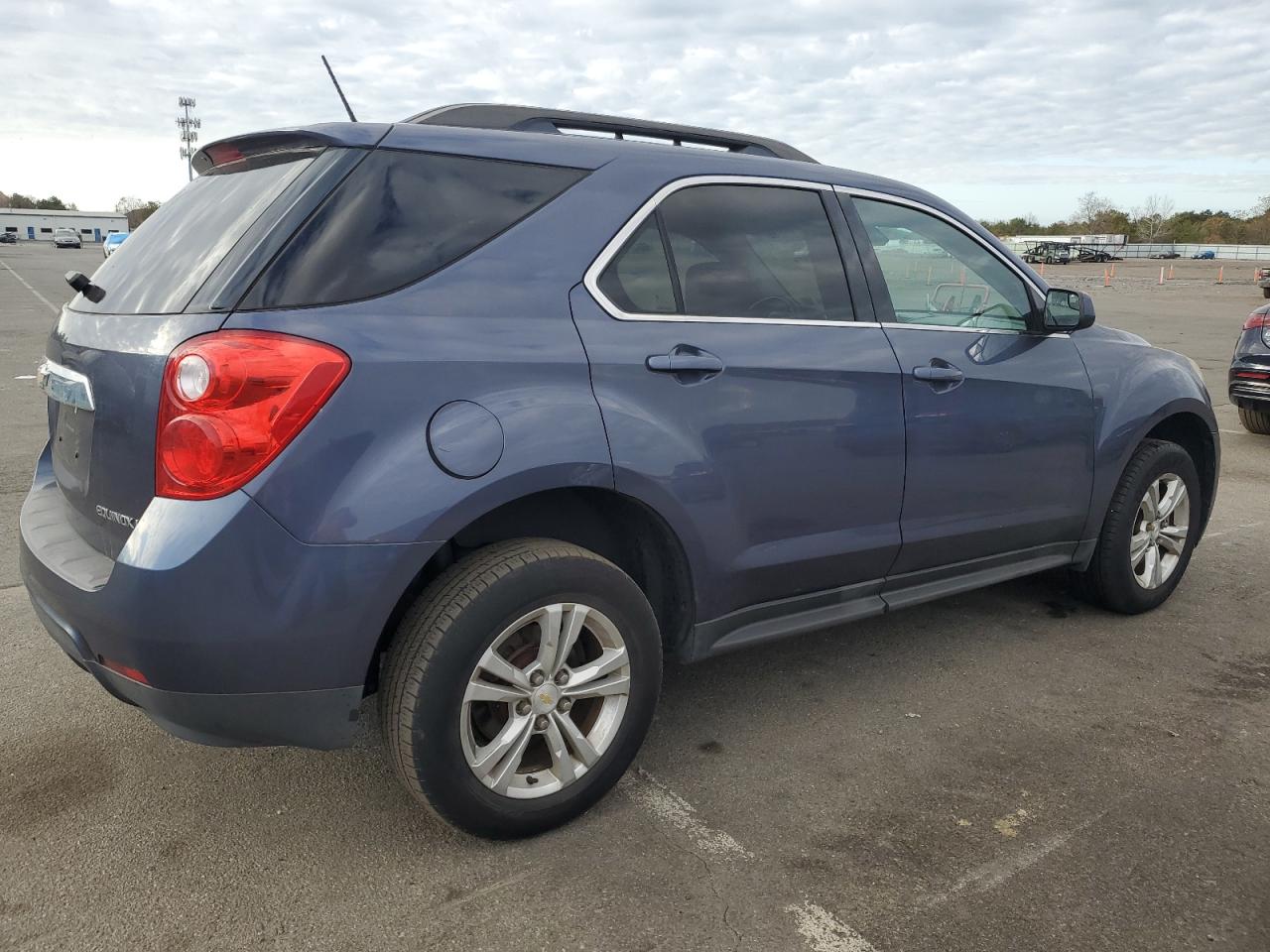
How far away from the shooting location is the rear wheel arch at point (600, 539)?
2.64 meters

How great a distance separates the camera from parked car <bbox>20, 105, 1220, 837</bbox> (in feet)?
7.48

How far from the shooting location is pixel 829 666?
3.90 metres

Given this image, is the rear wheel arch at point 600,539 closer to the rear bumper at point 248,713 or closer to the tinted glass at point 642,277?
the rear bumper at point 248,713

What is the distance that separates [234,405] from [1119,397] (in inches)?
132

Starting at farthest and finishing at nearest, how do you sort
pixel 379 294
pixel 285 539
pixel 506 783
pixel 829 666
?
pixel 829 666 → pixel 506 783 → pixel 379 294 → pixel 285 539

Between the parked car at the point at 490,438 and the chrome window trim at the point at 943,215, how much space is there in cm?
3

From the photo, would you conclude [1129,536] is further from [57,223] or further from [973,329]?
[57,223]

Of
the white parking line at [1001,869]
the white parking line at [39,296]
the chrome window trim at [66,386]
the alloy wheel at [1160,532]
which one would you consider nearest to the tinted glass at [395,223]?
the chrome window trim at [66,386]

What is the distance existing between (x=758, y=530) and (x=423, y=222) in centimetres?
127

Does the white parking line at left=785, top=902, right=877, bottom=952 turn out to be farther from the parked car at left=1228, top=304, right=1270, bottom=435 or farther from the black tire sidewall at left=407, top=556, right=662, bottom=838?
the parked car at left=1228, top=304, right=1270, bottom=435

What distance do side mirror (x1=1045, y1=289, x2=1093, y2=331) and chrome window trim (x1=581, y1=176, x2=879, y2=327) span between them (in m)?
0.93

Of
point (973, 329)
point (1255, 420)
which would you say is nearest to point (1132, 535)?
point (973, 329)

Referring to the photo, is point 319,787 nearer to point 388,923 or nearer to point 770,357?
point 388,923

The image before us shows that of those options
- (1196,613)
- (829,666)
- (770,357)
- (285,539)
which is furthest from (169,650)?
(1196,613)
